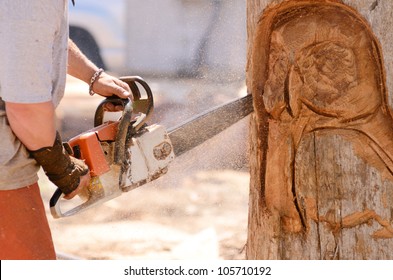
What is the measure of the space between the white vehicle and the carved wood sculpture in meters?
3.94

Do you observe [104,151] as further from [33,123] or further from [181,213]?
[181,213]

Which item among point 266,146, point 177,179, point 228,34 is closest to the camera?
point 266,146

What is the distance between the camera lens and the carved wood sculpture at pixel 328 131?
2098 millimetres

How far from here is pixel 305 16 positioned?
2.16 meters

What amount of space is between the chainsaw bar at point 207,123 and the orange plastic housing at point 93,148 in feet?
1.00

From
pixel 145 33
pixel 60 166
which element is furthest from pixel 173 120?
pixel 60 166

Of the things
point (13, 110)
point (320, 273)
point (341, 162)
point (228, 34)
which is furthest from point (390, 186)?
point (228, 34)

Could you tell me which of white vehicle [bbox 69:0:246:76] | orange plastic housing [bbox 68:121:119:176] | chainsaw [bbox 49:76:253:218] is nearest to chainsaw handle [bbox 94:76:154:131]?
chainsaw [bbox 49:76:253:218]

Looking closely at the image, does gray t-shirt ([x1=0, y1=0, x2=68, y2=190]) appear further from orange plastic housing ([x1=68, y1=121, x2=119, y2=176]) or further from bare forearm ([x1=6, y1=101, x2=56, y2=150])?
orange plastic housing ([x1=68, y1=121, x2=119, y2=176])

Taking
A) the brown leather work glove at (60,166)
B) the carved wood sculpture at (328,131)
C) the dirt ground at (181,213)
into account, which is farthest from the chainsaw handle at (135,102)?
the dirt ground at (181,213)

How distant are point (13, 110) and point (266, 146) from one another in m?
0.94

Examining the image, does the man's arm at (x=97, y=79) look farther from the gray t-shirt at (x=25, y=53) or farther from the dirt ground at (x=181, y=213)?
the dirt ground at (x=181, y=213)

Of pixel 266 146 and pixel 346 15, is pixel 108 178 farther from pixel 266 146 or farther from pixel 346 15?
pixel 346 15

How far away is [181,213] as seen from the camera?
15.0 feet
